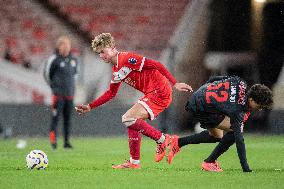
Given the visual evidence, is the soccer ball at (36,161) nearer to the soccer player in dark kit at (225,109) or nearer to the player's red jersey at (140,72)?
the player's red jersey at (140,72)

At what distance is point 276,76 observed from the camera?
1877 cm


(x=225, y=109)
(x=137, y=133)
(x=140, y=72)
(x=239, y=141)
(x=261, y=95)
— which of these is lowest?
(x=239, y=141)

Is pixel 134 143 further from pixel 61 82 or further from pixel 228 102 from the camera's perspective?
pixel 61 82

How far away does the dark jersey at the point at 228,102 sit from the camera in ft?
26.7

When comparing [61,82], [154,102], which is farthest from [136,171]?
[61,82]

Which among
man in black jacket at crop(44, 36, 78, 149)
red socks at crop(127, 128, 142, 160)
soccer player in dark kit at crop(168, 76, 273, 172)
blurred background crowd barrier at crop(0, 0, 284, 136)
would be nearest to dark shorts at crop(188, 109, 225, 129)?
soccer player in dark kit at crop(168, 76, 273, 172)

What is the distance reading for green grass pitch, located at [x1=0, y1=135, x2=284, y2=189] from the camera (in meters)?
7.07

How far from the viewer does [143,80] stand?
356 inches

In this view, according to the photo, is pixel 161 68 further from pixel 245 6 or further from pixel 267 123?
pixel 245 6

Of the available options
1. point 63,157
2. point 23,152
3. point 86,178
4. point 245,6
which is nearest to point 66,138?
point 23,152

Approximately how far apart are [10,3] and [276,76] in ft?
22.5

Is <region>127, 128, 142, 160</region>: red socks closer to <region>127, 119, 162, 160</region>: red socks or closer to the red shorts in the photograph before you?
<region>127, 119, 162, 160</region>: red socks

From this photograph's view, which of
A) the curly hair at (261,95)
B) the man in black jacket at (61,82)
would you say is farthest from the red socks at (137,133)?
the man in black jacket at (61,82)

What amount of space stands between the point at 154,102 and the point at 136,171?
3.20 feet
